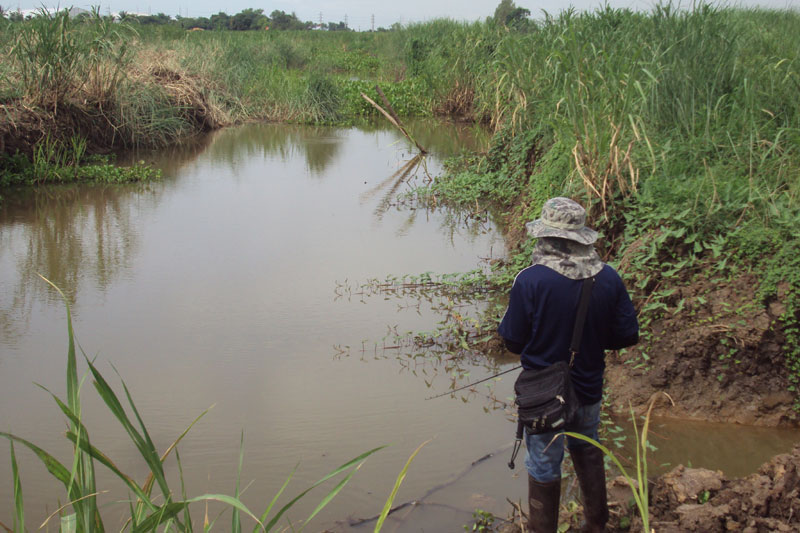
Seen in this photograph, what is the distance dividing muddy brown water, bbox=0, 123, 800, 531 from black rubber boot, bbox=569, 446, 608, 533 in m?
0.50

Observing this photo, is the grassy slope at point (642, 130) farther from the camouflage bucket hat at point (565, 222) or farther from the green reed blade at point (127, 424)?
the green reed blade at point (127, 424)

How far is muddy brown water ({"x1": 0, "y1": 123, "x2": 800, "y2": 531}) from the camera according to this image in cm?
361

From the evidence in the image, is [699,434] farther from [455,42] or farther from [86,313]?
[455,42]

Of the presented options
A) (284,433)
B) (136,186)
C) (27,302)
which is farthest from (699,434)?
(136,186)

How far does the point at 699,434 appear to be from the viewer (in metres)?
3.85

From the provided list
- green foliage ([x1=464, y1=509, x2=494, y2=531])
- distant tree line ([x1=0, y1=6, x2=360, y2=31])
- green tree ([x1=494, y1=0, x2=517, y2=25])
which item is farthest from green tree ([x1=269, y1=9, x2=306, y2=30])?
green foliage ([x1=464, y1=509, x2=494, y2=531])

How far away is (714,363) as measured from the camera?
13.3 feet

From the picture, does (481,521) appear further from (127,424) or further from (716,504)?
(127,424)

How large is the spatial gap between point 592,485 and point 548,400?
450 mm

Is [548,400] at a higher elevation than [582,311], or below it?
below

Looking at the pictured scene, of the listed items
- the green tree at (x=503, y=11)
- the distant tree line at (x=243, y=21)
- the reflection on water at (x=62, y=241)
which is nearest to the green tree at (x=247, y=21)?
the distant tree line at (x=243, y=21)

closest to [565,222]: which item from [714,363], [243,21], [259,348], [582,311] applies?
[582,311]

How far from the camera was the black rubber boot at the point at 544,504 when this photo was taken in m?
2.84

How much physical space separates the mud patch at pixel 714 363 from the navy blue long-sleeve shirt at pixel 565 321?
1362 mm
